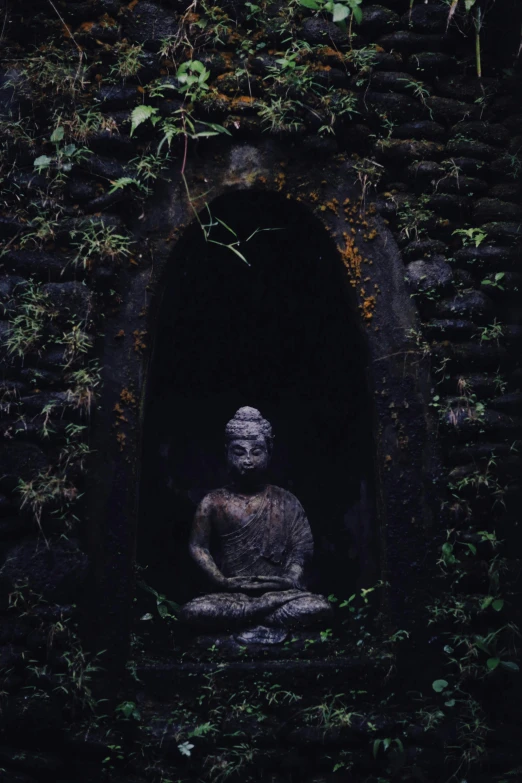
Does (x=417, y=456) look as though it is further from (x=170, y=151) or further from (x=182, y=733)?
(x=170, y=151)

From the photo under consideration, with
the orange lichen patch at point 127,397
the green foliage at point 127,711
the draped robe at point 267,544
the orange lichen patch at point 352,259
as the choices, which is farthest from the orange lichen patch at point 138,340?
the green foliage at point 127,711

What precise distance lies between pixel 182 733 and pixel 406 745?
90cm

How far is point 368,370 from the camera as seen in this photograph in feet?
12.4

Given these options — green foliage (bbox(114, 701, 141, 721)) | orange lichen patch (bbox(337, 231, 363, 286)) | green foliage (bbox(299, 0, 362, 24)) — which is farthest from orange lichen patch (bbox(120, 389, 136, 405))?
green foliage (bbox(299, 0, 362, 24))

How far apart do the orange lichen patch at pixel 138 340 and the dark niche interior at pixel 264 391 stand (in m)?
0.51

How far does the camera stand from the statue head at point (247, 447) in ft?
13.8

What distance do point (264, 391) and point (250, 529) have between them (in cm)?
100

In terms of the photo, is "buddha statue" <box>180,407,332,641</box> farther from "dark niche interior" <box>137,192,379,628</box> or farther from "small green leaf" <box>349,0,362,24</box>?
"small green leaf" <box>349,0,362,24</box>

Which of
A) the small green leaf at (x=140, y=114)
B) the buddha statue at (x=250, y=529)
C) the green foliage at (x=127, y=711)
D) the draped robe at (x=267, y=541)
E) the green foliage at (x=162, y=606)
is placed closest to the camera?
the green foliage at (x=127, y=711)

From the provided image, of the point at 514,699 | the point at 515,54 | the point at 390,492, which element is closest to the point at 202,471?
the point at 390,492

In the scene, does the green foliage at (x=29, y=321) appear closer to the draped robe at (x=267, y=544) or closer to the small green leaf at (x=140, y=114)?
the small green leaf at (x=140, y=114)

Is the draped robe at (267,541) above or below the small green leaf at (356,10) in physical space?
below

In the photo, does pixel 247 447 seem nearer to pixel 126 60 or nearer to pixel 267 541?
pixel 267 541

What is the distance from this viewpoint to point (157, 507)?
4574 millimetres
